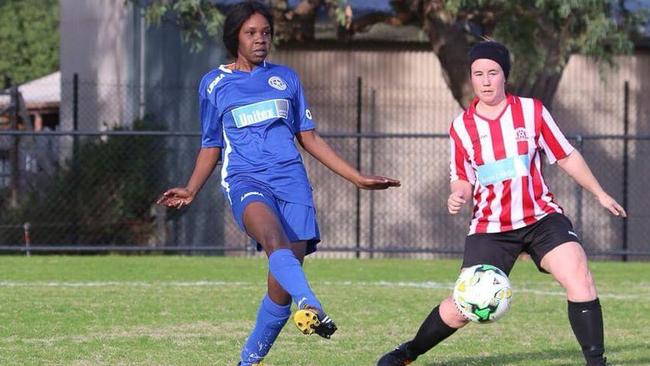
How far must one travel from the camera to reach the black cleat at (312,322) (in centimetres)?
630

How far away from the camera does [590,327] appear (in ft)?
23.3

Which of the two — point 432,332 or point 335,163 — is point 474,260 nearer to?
point 432,332

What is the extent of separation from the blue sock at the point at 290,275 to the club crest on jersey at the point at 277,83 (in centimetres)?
89

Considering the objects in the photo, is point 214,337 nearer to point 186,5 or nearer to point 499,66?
point 499,66

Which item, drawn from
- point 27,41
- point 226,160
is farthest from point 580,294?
point 27,41

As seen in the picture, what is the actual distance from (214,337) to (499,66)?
3184mm

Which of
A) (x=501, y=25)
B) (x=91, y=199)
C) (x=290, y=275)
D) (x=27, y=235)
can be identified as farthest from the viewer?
(x=91, y=199)

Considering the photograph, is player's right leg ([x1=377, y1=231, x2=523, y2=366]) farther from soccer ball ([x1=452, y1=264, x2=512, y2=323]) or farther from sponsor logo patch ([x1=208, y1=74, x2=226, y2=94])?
sponsor logo patch ([x1=208, y1=74, x2=226, y2=94])

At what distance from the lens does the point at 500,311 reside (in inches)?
275

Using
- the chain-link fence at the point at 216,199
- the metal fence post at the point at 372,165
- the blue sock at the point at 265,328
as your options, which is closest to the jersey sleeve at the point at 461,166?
the blue sock at the point at 265,328

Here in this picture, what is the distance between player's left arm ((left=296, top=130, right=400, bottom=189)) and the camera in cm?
719

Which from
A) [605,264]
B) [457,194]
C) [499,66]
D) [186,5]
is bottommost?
[605,264]

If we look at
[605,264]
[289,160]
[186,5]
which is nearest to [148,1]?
[186,5]

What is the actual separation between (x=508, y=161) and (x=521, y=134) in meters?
0.15
